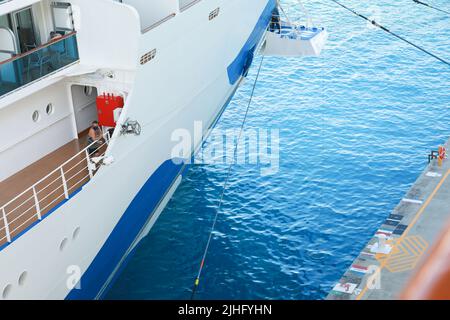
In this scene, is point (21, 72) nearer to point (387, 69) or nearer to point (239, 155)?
point (239, 155)

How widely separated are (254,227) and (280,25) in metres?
6.96

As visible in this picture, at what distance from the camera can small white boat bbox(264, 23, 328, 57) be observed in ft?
60.7

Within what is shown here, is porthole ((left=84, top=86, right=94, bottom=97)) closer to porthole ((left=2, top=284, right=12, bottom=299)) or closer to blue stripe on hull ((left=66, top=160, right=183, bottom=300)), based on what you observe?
blue stripe on hull ((left=66, top=160, right=183, bottom=300))

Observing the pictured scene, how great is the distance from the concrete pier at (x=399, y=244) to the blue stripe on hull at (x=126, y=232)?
4.81 meters

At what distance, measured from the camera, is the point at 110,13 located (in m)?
12.0

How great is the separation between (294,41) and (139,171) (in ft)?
25.1

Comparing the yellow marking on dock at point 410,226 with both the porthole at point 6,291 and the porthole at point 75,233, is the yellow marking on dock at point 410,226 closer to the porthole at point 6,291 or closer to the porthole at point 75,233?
the porthole at point 75,233

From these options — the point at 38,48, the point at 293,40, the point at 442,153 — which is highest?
the point at 38,48

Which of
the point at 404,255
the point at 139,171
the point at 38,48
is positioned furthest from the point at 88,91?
the point at 404,255

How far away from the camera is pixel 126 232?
13.5 meters

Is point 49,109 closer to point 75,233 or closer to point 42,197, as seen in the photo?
point 42,197

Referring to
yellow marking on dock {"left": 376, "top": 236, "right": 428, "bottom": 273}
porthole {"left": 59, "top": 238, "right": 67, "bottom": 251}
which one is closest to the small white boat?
yellow marking on dock {"left": 376, "top": 236, "right": 428, "bottom": 273}

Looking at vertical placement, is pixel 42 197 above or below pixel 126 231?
above

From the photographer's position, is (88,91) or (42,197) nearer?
(42,197)
